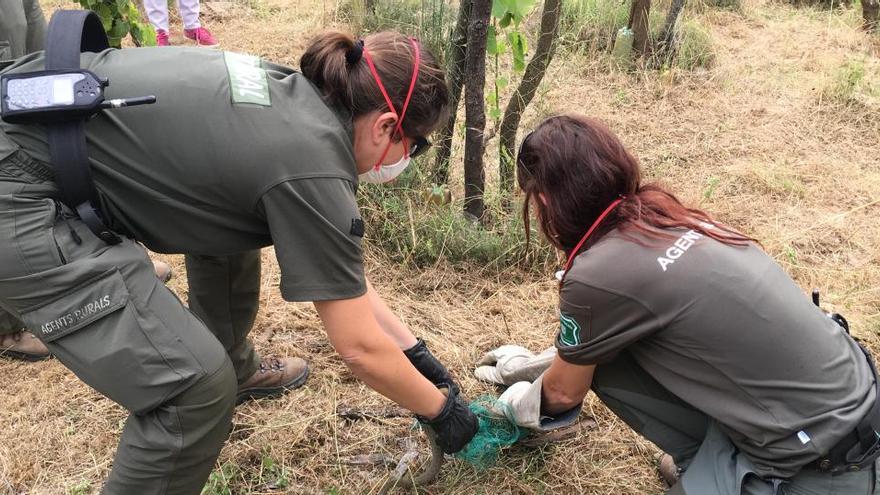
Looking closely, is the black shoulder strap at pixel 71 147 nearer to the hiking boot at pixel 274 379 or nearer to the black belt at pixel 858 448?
the hiking boot at pixel 274 379

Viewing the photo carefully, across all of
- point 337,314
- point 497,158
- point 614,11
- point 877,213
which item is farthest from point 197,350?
point 614,11

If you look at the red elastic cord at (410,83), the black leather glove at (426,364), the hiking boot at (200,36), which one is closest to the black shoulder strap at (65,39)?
the red elastic cord at (410,83)

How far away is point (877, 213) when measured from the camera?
157 inches

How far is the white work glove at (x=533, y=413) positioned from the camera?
2150 millimetres

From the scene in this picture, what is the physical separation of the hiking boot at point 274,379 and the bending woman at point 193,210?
81cm

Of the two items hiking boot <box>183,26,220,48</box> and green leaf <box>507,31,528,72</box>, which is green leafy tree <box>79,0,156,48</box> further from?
green leaf <box>507,31,528,72</box>

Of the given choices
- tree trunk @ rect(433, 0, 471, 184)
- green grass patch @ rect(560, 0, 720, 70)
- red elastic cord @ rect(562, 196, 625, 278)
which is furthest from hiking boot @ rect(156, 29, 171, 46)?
red elastic cord @ rect(562, 196, 625, 278)

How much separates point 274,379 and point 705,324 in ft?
5.47

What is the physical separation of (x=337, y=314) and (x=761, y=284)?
105 cm

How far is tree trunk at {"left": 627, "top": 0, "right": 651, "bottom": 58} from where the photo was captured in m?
5.46

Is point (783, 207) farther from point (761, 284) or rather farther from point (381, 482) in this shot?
point (381, 482)

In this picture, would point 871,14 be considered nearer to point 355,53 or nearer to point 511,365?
point 511,365

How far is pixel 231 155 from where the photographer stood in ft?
5.26

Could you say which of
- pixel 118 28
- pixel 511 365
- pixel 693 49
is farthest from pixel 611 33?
pixel 511 365
